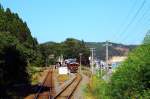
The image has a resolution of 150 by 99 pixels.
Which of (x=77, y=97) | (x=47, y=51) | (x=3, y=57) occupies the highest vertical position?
(x=47, y=51)

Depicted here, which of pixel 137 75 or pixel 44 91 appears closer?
pixel 137 75

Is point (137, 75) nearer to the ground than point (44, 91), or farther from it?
farther from it

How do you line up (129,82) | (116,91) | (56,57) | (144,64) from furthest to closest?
(56,57)
(116,91)
(129,82)
(144,64)

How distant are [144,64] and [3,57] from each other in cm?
2572

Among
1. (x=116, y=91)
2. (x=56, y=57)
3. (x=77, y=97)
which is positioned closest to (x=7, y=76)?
(x=77, y=97)

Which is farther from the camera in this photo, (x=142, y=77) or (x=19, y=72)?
(x=19, y=72)

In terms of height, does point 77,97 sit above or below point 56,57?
below

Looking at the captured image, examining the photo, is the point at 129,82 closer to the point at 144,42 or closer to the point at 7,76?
the point at 144,42

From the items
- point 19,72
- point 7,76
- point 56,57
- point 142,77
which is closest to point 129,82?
point 142,77

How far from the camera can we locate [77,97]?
141ft

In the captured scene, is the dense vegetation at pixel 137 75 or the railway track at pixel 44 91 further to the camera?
the railway track at pixel 44 91

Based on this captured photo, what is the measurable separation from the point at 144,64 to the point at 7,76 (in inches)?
1110

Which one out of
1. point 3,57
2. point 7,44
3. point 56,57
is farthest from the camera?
point 56,57

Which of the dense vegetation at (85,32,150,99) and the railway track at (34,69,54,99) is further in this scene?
the railway track at (34,69,54,99)
